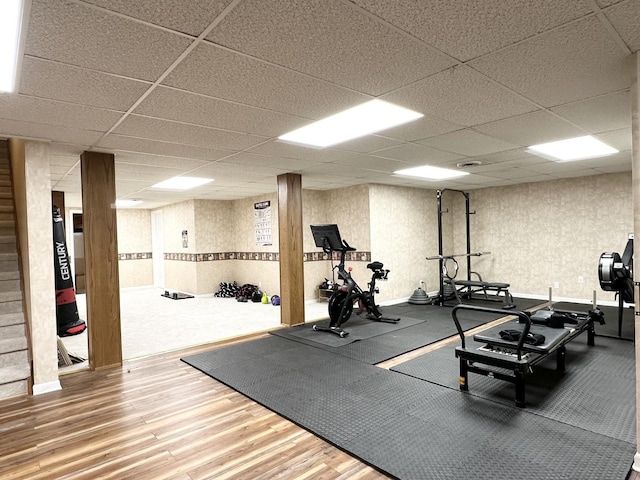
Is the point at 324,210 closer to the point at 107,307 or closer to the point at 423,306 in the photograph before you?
the point at 423,306

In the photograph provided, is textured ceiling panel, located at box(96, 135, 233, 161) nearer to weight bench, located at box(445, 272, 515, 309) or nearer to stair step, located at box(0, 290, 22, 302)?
stair step, located at box(0, 290, 22, 302)

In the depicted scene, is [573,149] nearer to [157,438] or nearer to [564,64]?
[564,64]

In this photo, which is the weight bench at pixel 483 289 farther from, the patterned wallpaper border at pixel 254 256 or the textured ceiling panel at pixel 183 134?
the textured ceiling panel at pixel 183 134

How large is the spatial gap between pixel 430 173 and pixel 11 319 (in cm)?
591

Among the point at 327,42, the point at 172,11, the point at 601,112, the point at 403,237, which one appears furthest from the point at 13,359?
the point at 403,237

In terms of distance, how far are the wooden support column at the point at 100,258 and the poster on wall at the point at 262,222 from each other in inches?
171

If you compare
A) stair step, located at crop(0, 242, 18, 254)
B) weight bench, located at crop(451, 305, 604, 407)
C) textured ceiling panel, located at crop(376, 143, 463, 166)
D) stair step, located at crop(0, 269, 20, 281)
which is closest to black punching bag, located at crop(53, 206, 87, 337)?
stair step, located at crop(0, 242, 18, 254)

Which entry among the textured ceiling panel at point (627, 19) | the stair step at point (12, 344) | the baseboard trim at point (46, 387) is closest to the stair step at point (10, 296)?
the stair step at point (12, 344)

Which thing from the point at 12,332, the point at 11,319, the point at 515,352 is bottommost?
the point at 515,352

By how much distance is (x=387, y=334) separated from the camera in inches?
204

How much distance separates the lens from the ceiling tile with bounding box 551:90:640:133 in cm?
290

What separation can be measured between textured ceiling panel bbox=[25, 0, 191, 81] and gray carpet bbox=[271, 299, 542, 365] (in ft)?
11.1

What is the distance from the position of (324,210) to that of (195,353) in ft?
14.5

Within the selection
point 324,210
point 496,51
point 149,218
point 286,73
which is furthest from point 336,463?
point 149,218
